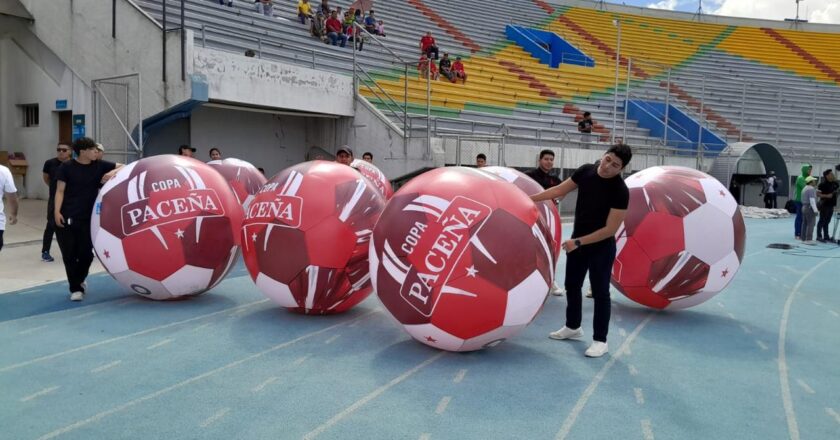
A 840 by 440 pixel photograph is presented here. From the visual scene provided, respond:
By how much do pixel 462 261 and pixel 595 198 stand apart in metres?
1.39

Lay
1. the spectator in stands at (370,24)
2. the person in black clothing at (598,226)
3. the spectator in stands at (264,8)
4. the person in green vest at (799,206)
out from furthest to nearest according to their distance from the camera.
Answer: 1. the spectator in stands at (370,24)
2. the spectator in stands at (264,8)
3. the person in green vest at (799,206)
4. the person in black clothing at (598,226)

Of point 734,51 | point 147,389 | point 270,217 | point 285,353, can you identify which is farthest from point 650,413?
point 734,51

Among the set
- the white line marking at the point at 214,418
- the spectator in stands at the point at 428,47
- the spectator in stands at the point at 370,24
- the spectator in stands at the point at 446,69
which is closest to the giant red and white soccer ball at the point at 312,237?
the white line marking at the point at 214,418

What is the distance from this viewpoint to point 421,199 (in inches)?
196

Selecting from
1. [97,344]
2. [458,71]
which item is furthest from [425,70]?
[97,344]

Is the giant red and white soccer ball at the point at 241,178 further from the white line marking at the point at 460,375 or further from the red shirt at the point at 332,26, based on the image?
the red shirt at the point at 332,26

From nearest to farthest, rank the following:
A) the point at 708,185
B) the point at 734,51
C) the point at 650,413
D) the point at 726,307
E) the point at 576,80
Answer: the point at 650,413, the point at 708,185, the point at 726,307, the point at 576,80, the point at 734,51

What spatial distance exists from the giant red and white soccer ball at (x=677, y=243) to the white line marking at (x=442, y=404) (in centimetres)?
303

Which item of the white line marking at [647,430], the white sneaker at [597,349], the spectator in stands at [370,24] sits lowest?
the white line marking at [647,430]

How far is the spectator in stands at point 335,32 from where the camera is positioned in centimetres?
2106

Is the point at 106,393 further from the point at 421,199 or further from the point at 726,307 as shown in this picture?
the point at 726,307

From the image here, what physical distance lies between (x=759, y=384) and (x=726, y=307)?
279 centimetres

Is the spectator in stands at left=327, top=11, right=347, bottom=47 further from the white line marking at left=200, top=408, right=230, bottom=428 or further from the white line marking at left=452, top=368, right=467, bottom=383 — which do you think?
the white line marking at left=200, top=408, right=230, bottom=428

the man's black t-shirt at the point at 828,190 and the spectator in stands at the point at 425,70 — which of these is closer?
the man's black t-shirt at the point at 828,190
